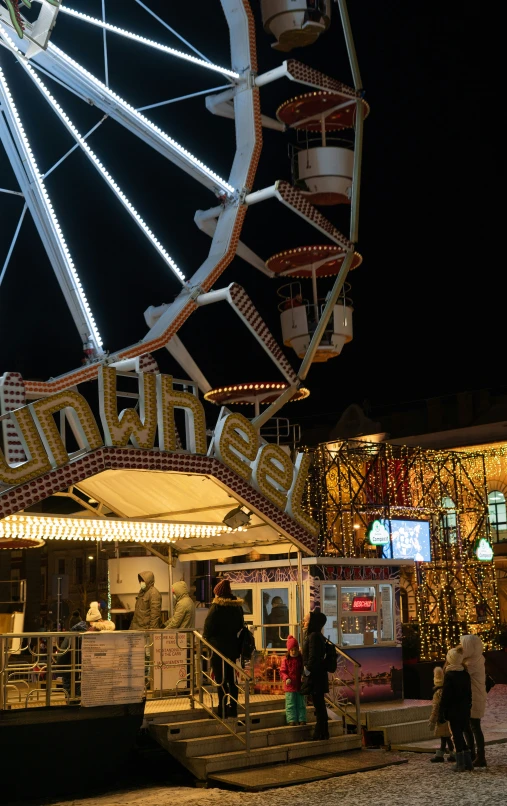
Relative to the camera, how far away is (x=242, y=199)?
18.1 m

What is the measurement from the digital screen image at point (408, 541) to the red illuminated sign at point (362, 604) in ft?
15.3

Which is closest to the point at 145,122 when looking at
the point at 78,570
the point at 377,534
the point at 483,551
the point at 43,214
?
the point at 43,214

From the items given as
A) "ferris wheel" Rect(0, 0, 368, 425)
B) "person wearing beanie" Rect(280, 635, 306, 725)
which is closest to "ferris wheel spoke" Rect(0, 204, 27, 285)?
"ferris wheel" Rect(0, 0, 368, 425)

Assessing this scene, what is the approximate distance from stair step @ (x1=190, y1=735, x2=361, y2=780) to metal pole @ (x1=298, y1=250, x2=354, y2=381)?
26.4ft

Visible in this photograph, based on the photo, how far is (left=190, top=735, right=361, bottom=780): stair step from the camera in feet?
41.5

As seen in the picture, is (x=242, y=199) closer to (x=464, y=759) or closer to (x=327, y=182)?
(x=327, y=182)

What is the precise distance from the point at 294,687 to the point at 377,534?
25.6ft

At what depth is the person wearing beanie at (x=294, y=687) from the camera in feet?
46.5

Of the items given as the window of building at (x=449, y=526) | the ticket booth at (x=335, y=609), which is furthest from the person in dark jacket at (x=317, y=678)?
the window of building at (x=449, y=526)

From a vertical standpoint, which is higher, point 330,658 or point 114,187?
point 114,187

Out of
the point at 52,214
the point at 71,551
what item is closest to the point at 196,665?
the point at 52,214

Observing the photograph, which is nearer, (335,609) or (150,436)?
(150,436)

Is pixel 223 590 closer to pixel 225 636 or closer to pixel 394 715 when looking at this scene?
pixel 225 636

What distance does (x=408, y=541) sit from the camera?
77.2ft
